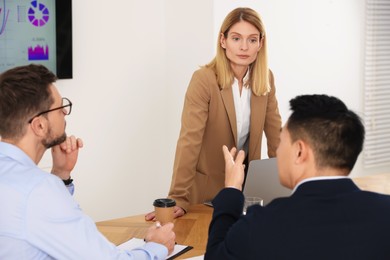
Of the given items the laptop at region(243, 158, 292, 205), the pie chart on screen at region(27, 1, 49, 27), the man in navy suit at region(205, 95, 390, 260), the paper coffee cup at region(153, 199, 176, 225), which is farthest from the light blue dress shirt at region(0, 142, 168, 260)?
the pie chart on screen at region(27, 1, 49, 27)

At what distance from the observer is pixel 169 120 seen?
182 inches

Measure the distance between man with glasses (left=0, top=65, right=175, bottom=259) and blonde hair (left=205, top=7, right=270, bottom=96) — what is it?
53.1 inches

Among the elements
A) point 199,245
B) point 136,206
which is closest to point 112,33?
point 136,206

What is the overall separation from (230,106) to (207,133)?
19 centimetres

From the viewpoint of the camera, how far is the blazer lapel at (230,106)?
3123 mm

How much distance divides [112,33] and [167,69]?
53 centimetres

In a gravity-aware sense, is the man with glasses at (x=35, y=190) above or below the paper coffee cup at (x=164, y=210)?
above

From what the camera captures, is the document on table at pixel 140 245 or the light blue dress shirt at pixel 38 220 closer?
the light blue dress shirt at pixel 38 220

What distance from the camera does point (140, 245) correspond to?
230cm

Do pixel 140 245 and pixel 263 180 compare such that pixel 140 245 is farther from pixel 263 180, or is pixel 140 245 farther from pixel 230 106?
pixel 230 106

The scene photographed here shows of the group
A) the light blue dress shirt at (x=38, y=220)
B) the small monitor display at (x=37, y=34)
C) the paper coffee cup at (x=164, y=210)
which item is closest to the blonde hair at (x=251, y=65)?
the paper coffee cup at (x=164, y=210)

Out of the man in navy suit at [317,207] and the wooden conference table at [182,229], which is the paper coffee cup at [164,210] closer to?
the wooden conference table at [182,229]

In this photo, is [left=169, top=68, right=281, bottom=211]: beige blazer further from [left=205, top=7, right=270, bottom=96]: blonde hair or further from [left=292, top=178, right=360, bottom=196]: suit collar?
[left=292, top=178, right=360, bottom=196]: suit collar

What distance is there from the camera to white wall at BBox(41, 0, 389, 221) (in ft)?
13.7
